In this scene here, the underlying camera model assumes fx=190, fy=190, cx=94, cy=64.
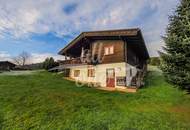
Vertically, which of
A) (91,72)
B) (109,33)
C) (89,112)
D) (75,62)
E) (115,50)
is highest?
(109,33)

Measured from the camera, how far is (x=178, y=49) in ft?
41.3

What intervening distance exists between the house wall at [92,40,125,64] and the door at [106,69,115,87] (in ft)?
3.64

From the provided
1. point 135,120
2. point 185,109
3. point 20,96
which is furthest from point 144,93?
point 20,96

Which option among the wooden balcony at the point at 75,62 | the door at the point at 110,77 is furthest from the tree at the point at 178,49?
the wooden balcony at the point at 75,62

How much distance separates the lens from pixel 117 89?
19.7 metres

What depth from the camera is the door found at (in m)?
20.7

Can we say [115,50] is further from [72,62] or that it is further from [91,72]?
[72,62]

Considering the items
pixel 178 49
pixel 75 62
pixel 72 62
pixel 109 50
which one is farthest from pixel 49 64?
pixel 178 49

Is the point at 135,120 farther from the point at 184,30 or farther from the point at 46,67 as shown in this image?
the point at 46,67

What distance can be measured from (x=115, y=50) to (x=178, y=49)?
905 centimetres

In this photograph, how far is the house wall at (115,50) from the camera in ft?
67.3

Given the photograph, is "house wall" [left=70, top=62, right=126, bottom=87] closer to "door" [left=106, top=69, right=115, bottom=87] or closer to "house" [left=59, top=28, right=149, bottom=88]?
"house" [left=59, top=28, right=149, bottom=88]

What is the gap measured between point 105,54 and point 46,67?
15.7 m

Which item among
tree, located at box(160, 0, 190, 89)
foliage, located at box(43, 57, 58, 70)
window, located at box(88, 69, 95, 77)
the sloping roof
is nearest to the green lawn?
tree, located at box(160, 0, 190, 89)
